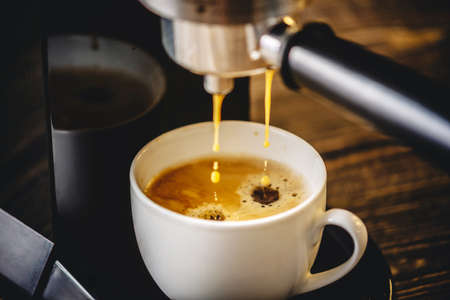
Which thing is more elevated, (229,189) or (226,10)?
(226,10)

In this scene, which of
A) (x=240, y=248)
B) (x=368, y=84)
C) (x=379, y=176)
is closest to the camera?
(x=368, y=84)

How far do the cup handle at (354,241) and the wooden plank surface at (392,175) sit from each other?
10cm

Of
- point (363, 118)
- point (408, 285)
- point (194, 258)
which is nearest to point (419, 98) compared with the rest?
point (363, 118)

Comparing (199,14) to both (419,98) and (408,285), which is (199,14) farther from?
(408,285)

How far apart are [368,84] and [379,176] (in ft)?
1.22

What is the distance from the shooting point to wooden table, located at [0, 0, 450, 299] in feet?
1.36

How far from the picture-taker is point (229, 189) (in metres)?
0.43

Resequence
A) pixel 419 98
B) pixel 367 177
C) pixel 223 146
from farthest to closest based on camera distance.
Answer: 1. pixel 367 177
2. pixel 223 146
3. pixel 419 98

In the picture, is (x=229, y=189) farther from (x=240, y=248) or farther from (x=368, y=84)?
(x=368, y=84)

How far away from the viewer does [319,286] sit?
38 cm

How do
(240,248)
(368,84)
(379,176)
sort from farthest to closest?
(379,176) → (240,248) → (368,84)

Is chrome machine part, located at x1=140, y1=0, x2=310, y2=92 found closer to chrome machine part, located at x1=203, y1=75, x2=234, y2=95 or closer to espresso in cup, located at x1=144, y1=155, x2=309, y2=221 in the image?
chrome machine part, located at x1=203, y1=75, x2=234, y2=95

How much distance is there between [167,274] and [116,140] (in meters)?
0.11

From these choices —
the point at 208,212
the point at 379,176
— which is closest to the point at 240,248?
the point at 208,212
